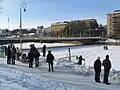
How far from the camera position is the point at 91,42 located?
114 m

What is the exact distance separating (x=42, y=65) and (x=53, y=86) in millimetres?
10455

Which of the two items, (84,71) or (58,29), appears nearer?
(84,71)

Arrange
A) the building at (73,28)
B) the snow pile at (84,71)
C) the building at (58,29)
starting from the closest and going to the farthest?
the snow pile at (84,71) < the building at (73,28) < the building at (58,29)

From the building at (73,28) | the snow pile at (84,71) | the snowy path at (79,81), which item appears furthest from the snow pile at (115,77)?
the building at (73,28)

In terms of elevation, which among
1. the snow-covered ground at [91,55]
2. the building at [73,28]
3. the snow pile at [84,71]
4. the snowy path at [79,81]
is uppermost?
the building at [73,28]

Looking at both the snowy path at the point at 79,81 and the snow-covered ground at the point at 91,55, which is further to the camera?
the snow-covered ground at the point at 91,55

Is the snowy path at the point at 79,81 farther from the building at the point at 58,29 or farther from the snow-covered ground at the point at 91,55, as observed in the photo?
the building at the point at 58,29

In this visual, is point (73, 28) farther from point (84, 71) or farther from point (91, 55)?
point (84, 71)

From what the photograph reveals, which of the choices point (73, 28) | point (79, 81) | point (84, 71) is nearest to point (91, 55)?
point (84, 71)

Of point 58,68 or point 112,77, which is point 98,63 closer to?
point 112,77

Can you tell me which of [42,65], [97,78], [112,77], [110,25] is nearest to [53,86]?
[97,78]

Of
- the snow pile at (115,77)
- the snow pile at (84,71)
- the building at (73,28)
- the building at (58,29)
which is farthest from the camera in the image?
the building at (58,29)

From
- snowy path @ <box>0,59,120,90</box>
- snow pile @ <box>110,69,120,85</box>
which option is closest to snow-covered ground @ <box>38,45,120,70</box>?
snow pile @ <box>110,69,120,85</box>

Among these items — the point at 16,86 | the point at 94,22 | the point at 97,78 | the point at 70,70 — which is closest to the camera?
the point at 16,86
